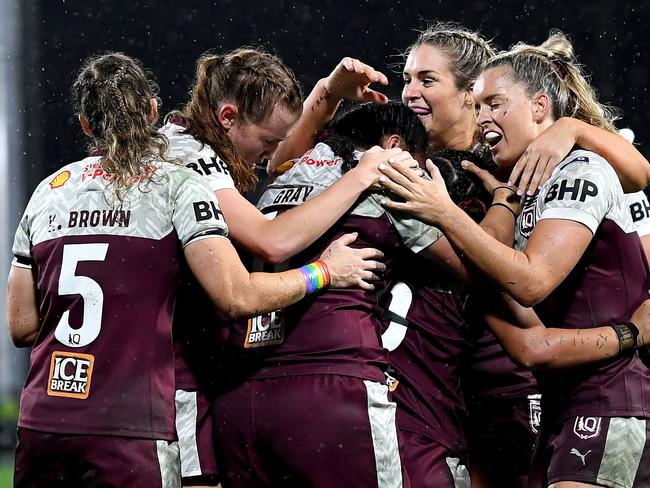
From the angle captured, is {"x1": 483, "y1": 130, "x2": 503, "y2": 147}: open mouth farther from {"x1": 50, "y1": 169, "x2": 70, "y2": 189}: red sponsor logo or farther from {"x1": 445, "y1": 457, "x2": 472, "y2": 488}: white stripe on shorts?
{"x1": 50, "y1": 169, "x2": 70, "y2": 189}: red sponsor logo

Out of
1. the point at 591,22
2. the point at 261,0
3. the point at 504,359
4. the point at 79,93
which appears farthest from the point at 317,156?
the point at 261,0

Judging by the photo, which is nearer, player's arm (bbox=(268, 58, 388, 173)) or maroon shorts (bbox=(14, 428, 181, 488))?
maroon shorts (bbox=(14, 428, 181, 488))

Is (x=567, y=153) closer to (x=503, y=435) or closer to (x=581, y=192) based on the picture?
(x=581, y=192)

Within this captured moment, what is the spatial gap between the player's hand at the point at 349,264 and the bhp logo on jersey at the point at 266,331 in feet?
0.66

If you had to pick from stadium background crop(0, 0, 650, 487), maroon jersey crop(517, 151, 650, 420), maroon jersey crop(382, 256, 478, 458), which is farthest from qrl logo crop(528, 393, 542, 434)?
stadium background crop(0, 0, 650, 487)

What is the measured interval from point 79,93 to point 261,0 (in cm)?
831

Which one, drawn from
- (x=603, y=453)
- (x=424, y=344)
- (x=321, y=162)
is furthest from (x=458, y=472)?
(x=321, y=162)

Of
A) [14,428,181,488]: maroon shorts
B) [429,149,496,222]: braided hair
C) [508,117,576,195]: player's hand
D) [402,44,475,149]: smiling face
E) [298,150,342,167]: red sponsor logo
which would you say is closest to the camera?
[14,428,181,488]: maroon shorts

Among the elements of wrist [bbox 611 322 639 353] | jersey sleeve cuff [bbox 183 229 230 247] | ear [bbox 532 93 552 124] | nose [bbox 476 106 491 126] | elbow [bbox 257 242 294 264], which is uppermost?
ear [bbox 532 93 552 124]

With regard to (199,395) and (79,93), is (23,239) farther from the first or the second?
(199,395)

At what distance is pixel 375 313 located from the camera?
315 cm

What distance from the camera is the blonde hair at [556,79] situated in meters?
3.32

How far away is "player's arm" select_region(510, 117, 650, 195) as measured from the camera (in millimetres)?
3107

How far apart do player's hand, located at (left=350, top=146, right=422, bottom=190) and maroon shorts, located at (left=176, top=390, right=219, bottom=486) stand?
0.87 m
